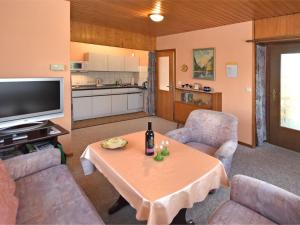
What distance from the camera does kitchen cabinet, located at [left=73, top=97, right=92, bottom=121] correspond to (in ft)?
20.1

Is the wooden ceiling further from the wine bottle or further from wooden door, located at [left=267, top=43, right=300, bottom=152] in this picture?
the wine bottle

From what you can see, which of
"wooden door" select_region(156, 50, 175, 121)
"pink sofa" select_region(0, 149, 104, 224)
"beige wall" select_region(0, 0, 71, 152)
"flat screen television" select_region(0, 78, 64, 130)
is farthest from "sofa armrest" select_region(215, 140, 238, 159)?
Answer: "wooden door" select_region(156, 50, 175, 121)

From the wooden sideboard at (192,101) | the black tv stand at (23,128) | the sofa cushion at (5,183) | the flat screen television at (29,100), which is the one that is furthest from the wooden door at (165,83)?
the sofa cushion at (5,183)

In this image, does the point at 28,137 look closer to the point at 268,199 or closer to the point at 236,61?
the point at 268,199

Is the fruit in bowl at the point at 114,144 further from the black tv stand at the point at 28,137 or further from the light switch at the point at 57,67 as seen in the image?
the light switch at the point at 57,67

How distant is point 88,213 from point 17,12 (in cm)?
287

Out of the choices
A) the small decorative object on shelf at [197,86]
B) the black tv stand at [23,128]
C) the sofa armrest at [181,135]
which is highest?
the small decorative object on shelf at [197,86]

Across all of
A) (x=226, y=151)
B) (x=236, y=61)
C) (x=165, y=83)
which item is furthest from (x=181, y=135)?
(x=165, y=83)

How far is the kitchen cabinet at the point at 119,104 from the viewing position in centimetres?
698

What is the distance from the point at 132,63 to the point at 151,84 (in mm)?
1391

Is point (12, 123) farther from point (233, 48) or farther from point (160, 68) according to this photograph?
point (160, 68)

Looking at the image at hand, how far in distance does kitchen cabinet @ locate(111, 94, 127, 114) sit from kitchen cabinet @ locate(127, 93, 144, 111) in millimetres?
172

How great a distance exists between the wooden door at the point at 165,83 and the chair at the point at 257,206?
477 cm

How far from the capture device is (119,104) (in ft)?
23.4
